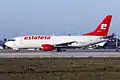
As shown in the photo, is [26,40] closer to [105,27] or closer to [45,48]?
[45,48]

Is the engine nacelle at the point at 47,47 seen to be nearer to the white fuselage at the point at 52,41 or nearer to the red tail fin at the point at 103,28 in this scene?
the white fuselage at the point at 52,41

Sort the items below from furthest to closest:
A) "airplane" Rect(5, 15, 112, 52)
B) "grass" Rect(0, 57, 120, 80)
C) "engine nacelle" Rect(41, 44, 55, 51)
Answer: "airplane" Rect(5, 15, 112, 52)
"engine nacelle" Rect(41, 44, 55, 51)
"grass" Rect(0, 57, 120, 80)

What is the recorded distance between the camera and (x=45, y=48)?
7444 cm

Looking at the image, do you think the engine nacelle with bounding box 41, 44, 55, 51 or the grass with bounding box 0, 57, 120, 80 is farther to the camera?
the engine nacelle with bounding box 41, 44, 55, 51

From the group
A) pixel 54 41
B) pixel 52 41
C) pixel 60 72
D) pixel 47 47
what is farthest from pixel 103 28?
pixel 60 72

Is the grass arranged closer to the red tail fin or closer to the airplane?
the airplane

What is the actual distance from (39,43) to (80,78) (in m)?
54.0

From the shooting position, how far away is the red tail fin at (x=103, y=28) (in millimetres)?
78125

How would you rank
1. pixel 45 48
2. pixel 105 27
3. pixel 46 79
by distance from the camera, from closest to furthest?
pixel 46 79, pixel 45 48, pixel 105 27

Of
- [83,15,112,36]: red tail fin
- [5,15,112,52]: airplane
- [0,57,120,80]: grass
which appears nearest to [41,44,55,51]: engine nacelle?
[5,15,112,52]: airplane

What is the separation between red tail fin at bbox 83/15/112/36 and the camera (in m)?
78.1

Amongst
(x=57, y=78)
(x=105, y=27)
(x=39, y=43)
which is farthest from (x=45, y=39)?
(x=57, y=78)

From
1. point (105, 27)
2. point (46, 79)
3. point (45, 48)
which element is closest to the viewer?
point (46, 79)

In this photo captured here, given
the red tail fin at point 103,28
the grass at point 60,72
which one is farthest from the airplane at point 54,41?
the grass at point 60,72
